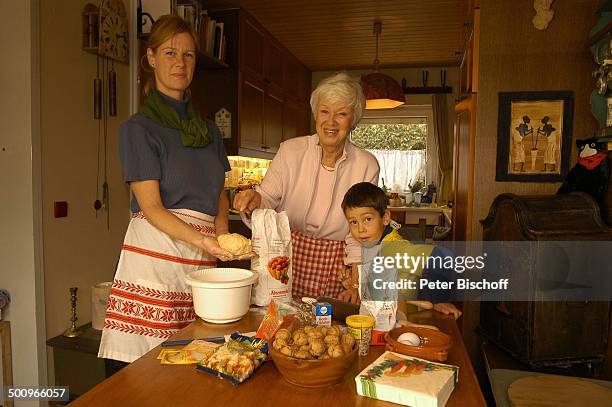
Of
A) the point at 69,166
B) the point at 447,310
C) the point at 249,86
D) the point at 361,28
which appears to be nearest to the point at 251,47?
the point at 249,86

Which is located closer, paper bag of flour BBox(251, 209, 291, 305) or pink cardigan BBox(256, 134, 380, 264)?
paper bag of flour BBox(251, 209, 291, 305)

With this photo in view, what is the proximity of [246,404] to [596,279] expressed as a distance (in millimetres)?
1628

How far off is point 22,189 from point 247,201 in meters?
1.43

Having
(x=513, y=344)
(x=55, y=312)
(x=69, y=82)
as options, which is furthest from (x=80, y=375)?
(x=513, y=344)

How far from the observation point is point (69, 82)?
2482 mm

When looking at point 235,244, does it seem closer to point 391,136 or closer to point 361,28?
point 361,28

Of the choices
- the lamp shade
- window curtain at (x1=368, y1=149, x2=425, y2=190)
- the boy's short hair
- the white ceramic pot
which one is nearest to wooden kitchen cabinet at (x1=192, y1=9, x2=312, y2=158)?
the lamp shade

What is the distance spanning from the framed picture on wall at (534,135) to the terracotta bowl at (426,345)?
1617 mm

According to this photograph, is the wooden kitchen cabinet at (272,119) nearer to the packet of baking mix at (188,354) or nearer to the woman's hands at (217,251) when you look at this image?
the woman's hands at (217,251)

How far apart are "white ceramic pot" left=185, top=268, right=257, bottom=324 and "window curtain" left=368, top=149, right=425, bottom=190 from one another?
5.77 meters

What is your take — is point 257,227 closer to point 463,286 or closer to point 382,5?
point 463,286

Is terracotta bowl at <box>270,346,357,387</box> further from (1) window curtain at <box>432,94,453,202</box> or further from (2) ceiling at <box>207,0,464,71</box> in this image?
(1) window curtain at <box>432,94,453,202</box>

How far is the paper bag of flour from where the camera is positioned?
1.30m

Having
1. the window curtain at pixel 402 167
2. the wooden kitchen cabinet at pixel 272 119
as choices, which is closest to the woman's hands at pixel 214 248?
the wooden kitchen cabinet at pixel 272 119
